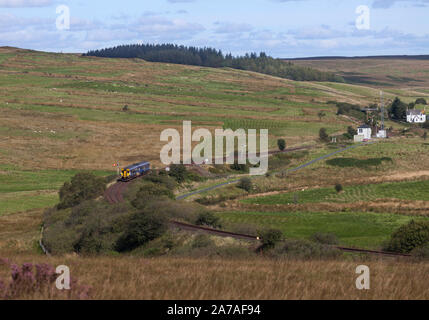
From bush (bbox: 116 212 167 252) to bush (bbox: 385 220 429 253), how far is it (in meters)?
15.6

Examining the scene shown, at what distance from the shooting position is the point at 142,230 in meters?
37.0

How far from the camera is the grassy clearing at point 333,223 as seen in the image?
4281 cm

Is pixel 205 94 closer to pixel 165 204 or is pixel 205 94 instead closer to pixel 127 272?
pixel 165 204

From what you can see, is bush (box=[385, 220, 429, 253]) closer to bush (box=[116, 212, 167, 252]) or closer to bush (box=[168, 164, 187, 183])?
bush (box=[116, 212, 167, 252])

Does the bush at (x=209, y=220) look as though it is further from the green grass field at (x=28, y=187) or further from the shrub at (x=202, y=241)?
the green grass field at (x=28, y=187)

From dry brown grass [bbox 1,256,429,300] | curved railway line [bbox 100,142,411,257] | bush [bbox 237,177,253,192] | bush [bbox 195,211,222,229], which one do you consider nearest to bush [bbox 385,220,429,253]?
curved railway line [bbox 100,142,411,257]

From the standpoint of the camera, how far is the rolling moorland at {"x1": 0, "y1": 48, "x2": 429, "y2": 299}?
10375 mm

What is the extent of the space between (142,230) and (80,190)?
77.2ft

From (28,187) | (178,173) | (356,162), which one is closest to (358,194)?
(178,173)

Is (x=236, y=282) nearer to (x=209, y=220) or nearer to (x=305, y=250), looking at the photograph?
(x=305, y=250)

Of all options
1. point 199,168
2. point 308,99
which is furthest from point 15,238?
point 308,99

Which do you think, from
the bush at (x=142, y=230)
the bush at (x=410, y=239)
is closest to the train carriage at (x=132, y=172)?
the bush at (x=142, y=230)

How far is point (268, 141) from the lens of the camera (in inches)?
4567

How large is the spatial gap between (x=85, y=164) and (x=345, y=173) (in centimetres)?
4525
